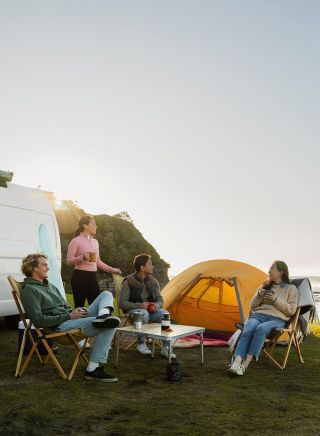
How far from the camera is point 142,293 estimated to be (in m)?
7.40

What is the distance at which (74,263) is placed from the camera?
24.0 feet

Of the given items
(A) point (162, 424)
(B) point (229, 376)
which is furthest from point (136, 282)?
(A) point (162, 424)

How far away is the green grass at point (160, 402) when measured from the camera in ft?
13.1

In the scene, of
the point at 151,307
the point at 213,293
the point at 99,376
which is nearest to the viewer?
the point at 99,376

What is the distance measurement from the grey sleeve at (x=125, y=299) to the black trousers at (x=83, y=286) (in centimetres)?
41

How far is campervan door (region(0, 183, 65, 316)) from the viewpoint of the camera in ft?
25.2

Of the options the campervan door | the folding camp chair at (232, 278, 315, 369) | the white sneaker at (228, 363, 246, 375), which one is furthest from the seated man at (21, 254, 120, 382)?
the campervan door

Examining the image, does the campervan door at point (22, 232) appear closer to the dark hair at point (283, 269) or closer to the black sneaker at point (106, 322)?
the black sneaker at point (106, 322)

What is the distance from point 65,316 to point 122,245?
15696 millimetres

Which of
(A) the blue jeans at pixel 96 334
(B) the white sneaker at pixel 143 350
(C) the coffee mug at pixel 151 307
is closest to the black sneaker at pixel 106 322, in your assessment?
(A) the blue jeans at pixel 96 334

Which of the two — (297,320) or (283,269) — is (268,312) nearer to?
(297,320)

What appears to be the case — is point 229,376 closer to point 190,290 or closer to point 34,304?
point 34,304

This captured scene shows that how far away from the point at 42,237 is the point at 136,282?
7.18 ft

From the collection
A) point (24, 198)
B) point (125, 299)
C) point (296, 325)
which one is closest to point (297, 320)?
point (296, 325)
